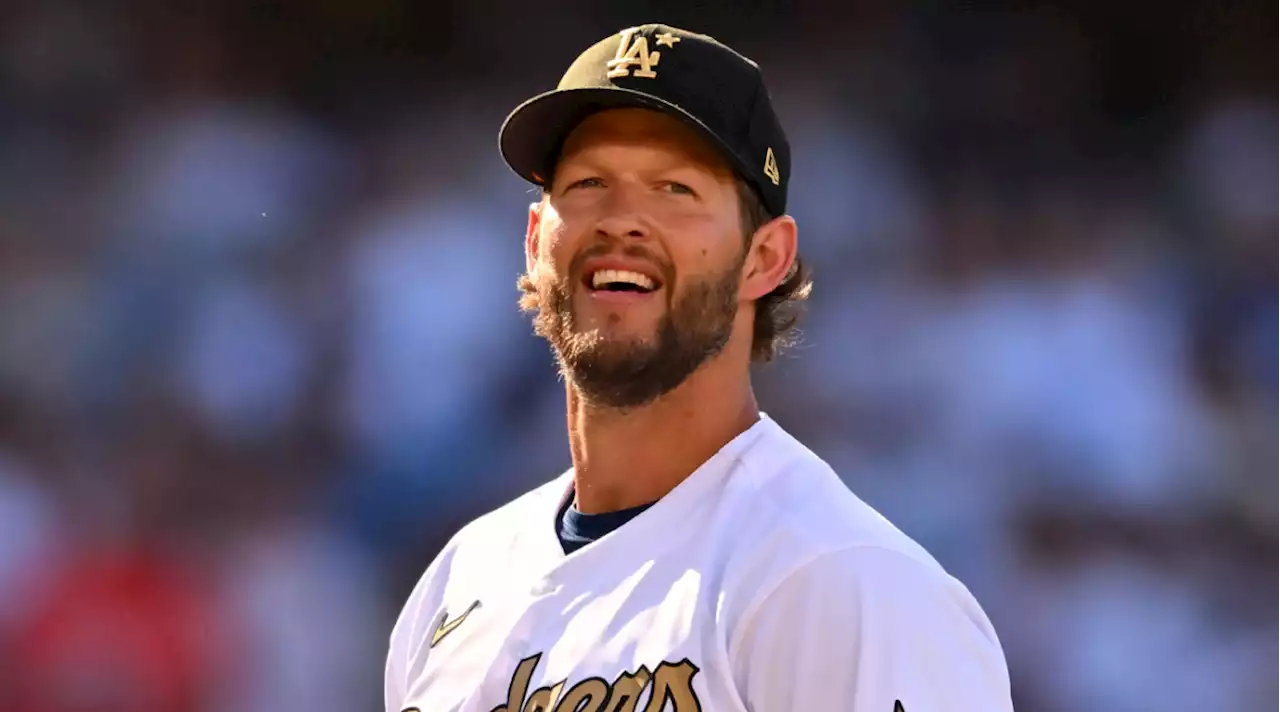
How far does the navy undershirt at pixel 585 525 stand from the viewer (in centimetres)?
170

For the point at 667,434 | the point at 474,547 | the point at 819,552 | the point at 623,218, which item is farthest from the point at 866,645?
the point at 474,547

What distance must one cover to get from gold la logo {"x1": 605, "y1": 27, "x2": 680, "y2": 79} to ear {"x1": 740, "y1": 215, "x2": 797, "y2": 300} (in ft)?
0.79

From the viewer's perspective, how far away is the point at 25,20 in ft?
13.5

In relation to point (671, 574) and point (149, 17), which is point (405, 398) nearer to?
point (149, 17)

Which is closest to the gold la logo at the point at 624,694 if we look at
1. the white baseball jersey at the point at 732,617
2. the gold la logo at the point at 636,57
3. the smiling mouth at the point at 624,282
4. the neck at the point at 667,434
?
the white baseball jersey at the point at 732,617

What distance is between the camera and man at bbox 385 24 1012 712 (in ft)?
4.42

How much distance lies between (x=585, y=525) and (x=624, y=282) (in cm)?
31

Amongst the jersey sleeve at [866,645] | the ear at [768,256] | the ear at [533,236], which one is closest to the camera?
the jersey sleeve at [866,645]

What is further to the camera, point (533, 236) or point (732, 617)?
point (533, 236)

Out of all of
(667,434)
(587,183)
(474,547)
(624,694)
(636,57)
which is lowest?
(624,694)

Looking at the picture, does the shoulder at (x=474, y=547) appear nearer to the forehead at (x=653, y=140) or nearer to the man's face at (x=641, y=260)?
the man's face at (x=641, y=260)

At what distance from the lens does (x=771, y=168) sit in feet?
5.74

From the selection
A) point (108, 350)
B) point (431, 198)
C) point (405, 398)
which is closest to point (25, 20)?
point (108, 350)

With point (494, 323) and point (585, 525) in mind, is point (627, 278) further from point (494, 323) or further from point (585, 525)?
point (494, 323)
